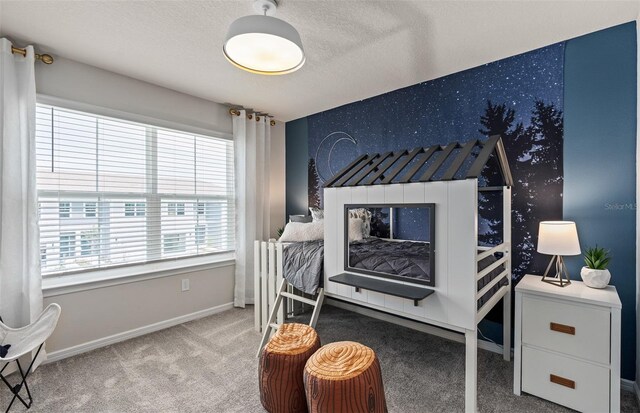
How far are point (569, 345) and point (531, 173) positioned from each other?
123cm

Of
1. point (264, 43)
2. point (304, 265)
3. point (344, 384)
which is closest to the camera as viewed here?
point (344, 384)

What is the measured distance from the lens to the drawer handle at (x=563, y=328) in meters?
1.75

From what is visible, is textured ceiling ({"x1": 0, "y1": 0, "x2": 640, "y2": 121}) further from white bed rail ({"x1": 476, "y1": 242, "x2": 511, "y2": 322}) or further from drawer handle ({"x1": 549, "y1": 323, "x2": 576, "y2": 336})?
drawer handle ({"x1": 549, "y1": 323, "x2": 576, "y2": 336})

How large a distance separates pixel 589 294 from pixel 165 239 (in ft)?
11.6

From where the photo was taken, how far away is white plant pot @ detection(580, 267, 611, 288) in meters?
1.86

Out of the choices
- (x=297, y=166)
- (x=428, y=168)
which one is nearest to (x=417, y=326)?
(x=428, y=168)

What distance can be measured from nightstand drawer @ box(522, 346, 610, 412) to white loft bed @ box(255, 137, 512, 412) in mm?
433

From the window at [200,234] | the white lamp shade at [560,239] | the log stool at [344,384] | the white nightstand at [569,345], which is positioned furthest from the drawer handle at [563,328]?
the window at [200,234]

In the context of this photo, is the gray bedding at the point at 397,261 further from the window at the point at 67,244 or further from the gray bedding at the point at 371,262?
the window at the point at 67,244

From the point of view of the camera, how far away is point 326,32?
2045 mm

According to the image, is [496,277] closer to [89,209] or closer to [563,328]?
[563,328]

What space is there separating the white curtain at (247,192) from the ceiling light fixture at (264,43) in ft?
6.18


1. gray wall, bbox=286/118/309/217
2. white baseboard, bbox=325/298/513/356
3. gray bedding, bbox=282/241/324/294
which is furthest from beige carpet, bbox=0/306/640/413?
gray wall, bbox=286/118/309/217

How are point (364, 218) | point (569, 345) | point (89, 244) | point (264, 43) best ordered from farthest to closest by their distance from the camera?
1. point (364, 218)
2. point (89, 244)
3. point (569, 345)
4. point (264, 43)
